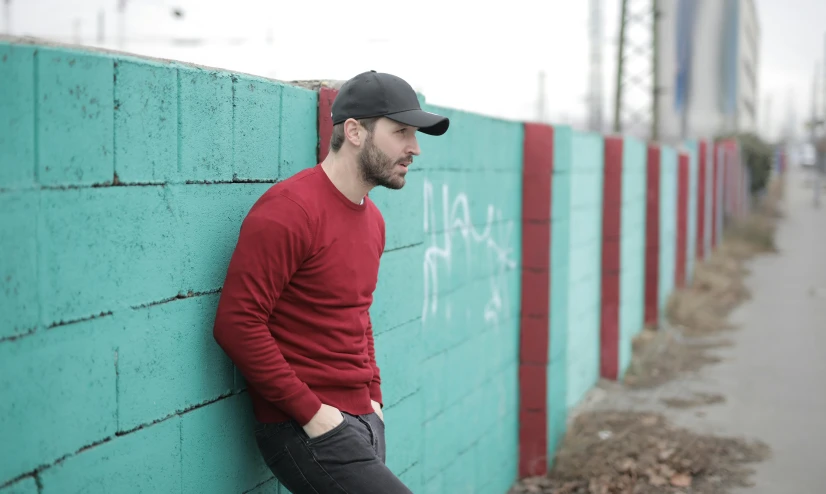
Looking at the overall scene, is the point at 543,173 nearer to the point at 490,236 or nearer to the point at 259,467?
the point at 490,236

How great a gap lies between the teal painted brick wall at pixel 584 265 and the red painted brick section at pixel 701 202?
976cm

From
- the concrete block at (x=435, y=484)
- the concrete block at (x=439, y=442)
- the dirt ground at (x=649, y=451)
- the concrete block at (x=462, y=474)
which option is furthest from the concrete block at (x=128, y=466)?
the dirt ground at (x=649, y=451)

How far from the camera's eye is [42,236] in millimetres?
1866

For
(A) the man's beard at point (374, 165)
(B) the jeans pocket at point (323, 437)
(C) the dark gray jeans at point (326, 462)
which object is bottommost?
(C) the dark gray jeans at point (326, 462)

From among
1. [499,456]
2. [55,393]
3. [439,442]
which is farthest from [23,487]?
[499,456]

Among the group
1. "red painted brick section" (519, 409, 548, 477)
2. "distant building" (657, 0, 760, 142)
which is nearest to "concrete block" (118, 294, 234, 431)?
"red painted brick section" (519, 409, 548, 477)

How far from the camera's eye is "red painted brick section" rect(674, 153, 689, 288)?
45.4 feet

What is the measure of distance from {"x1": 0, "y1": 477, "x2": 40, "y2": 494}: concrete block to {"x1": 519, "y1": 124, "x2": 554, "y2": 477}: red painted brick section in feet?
14.6

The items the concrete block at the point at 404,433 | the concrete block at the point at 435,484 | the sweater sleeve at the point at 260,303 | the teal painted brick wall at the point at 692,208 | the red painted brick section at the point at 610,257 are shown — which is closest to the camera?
the sweater sleeve at the point at 260,303

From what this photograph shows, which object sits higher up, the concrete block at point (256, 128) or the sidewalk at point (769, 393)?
the concrete block at point (256, 128)

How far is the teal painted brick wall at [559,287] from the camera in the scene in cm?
609

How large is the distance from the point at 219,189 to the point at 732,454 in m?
5.09

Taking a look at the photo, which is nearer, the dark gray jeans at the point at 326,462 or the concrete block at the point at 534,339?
the dark gray jeans at the point at 326,462

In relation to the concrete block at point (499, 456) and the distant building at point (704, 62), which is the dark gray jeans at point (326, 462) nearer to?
the concrete block at point (499, 456)
